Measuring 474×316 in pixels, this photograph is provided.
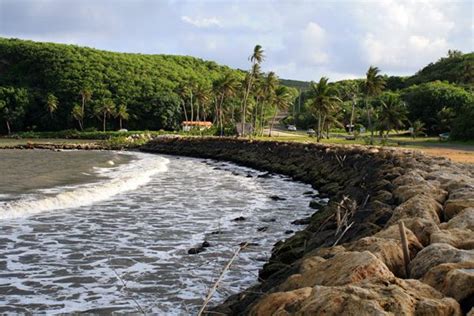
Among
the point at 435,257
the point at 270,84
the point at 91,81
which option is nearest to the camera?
the point at 435,257

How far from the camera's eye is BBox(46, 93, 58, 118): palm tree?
310 feet

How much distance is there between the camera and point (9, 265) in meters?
10.8

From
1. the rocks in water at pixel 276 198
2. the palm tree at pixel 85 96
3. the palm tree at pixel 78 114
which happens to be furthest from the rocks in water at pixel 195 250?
the palm tree at pixel 85 96

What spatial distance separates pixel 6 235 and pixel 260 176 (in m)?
19.0

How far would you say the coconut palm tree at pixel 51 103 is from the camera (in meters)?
94.6

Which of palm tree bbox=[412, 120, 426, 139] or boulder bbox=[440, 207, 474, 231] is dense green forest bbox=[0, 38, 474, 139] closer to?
palm tree bbox=[412, 120, 426, 139]

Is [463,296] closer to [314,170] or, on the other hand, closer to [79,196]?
[79,196]

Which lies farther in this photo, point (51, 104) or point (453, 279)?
point (51, 104)

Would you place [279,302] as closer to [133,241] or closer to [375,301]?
[375,301]

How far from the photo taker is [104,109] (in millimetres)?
91938

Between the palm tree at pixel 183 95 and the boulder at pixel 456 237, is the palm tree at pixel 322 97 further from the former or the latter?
the boulder at pixel 456 237

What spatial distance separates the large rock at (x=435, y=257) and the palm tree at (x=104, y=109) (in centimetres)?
8911

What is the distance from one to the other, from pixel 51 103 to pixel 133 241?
3467 inches

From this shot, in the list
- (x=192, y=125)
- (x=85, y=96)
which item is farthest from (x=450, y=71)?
(x=85, y=96)
